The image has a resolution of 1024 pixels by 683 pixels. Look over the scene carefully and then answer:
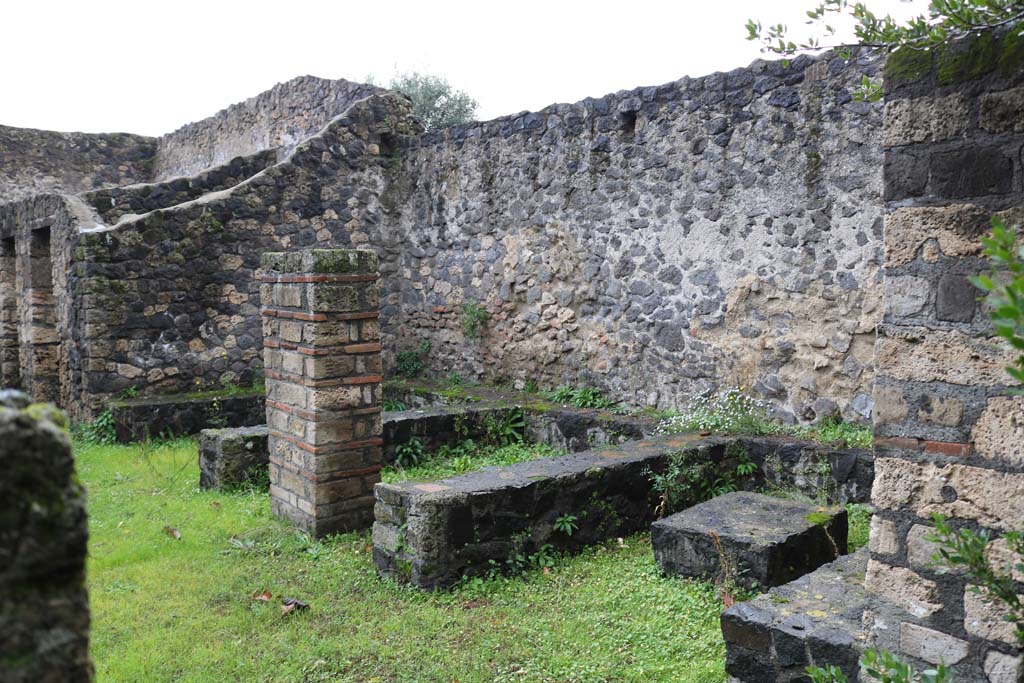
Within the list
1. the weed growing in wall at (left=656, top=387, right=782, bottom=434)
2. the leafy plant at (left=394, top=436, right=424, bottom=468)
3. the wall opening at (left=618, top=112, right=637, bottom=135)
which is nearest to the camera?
the weed growing in wall at (left=656, top=387, right=782, bottom=434)

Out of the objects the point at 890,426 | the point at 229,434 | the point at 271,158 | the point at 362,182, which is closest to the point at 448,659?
the point at 890,426

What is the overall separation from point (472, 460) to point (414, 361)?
3.83 metres

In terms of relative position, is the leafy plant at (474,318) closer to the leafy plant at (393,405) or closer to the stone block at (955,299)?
the leafy plant at (393,405)

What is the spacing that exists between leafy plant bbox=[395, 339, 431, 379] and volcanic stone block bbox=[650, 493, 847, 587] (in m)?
6.18

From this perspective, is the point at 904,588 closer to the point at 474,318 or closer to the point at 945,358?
the point at 945,358

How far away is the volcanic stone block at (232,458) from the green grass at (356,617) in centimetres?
92

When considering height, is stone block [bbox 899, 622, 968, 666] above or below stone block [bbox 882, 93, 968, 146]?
below

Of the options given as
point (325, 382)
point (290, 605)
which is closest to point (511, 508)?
point (290, 605)

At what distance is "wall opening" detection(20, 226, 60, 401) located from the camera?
33.3 feet

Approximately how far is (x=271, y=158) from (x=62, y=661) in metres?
11.5

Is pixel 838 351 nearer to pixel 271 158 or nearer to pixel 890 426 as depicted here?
pixel 890 426

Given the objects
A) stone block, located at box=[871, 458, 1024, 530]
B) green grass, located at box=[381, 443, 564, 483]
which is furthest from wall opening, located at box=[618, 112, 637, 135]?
stone block, located at box=[871, 458, 1024, 530]

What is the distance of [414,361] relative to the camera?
1063cm

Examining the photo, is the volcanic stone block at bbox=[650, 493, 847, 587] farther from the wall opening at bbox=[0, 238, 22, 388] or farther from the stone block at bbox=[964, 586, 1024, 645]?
the wall opening at bbox=[0, 238, 22, 388]
